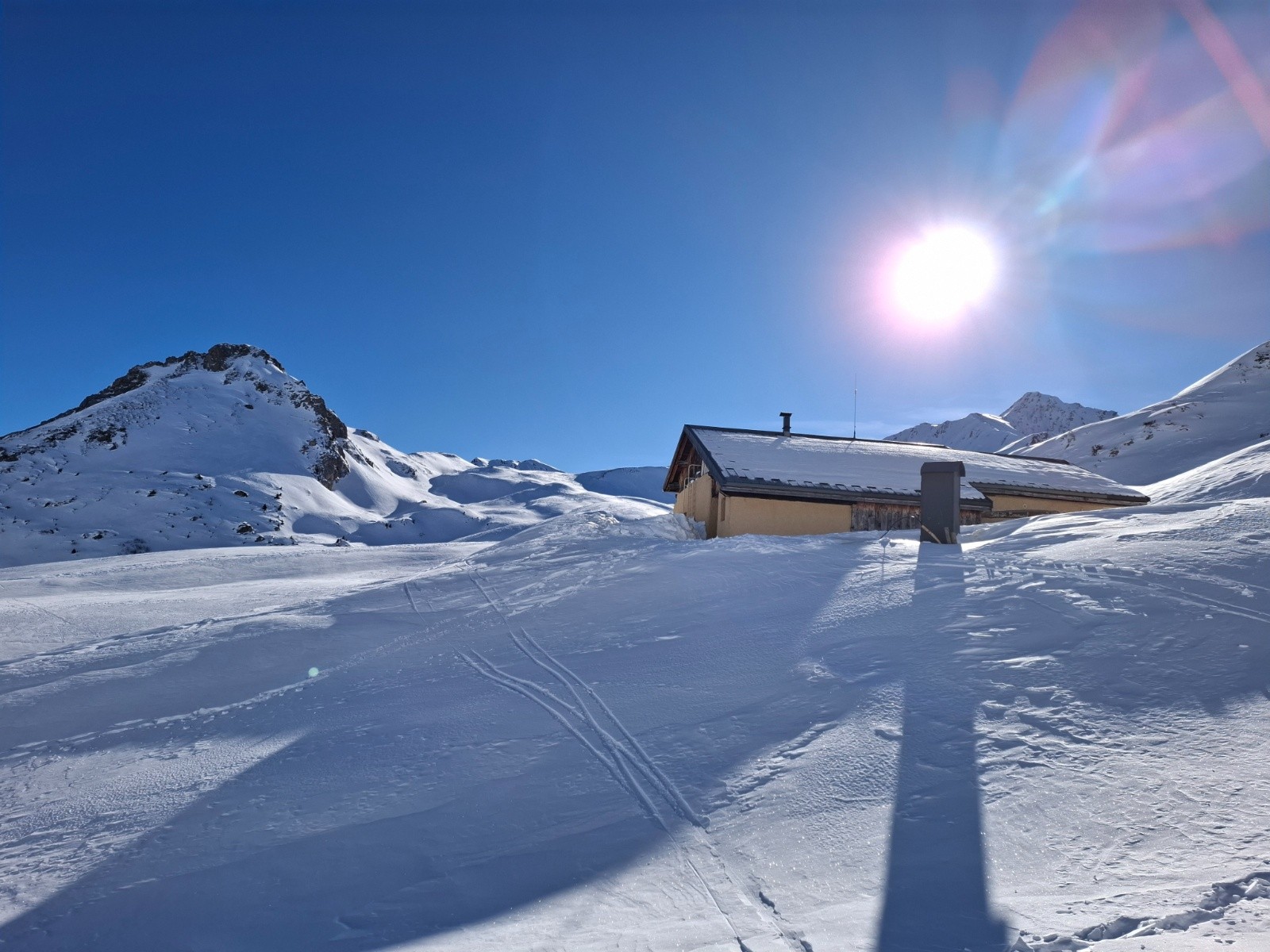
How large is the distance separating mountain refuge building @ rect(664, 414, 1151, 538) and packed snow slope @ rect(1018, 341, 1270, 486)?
31.2 meters

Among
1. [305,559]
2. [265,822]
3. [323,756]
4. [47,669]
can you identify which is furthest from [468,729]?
[305,559]

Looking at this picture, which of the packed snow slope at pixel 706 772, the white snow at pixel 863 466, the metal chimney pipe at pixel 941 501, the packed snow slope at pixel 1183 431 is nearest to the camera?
the packed snow slope at pixel 706 772

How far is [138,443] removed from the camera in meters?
55.5

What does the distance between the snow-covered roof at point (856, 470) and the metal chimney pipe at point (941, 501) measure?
3988mm

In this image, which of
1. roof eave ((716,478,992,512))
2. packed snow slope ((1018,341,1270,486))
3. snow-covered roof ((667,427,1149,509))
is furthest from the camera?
packed snow slope ((1018,341,1270,486))

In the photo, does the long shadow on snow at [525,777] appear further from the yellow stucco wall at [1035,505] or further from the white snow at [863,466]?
the yellow stucco wall at [1035,505]

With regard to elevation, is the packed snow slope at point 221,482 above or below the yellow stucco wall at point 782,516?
above

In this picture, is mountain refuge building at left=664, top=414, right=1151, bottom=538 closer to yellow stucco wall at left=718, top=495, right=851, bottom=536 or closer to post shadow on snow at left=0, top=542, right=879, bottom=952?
yellow stucco wall at left=718, top=495, right=851, bottom=536

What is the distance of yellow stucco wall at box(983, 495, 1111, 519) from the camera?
1956 cm

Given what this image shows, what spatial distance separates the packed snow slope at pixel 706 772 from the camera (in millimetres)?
3061

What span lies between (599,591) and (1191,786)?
768 centimetres

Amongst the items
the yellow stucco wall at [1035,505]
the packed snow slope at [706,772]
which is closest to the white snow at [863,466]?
the yellow stucco wall at [1035,505]

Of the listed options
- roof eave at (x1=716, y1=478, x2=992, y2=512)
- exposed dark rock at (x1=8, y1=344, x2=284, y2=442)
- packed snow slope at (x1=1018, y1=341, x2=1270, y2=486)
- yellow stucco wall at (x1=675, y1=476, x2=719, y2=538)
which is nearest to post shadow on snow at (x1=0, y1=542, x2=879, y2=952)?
roof eave at (x1=716, y1=478, x2=992, y2=512)

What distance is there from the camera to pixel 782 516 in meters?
17.8
